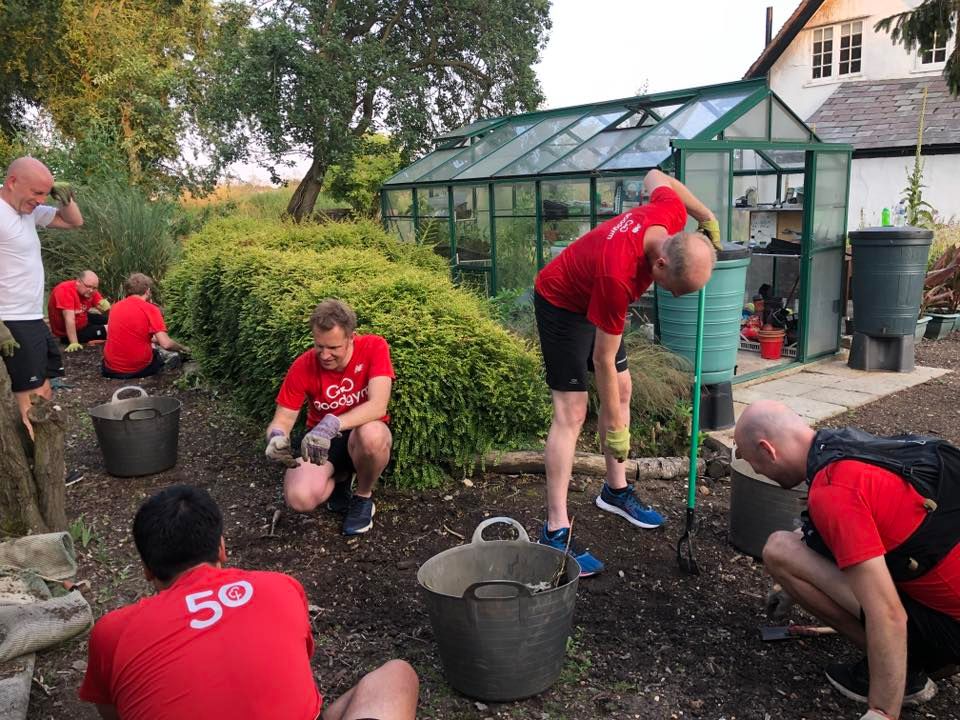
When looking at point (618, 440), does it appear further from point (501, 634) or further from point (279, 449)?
point (279, 449)

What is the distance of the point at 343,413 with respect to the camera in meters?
4.02

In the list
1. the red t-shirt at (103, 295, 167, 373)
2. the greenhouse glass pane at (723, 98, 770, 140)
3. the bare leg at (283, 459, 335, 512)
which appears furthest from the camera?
the red t-shirt at (103, 295, 167, 373)

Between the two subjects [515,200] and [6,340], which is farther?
[515,200]

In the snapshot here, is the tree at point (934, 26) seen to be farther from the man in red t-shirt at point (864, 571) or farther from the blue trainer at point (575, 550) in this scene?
the man in red t-shirt at point (864, 571)

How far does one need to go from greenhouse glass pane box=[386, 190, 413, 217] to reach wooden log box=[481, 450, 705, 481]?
6.70 metres

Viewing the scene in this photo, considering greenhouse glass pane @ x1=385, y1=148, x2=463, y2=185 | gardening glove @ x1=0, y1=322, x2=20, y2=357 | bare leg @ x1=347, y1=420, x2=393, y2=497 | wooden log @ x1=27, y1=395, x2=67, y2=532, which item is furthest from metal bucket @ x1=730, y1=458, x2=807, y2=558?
greenhouse glass pane @ x1=385, y1=148, x2=463, y2=185

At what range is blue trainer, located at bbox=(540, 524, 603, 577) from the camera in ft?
11.5

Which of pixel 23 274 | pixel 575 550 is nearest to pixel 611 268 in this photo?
pixel 575 550

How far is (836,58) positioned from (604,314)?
1900cm

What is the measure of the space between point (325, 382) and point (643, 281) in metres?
1.67

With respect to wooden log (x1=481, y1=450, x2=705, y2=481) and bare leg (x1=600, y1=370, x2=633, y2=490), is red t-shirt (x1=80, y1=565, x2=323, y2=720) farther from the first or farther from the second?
wooden log (x1=481, y1=450, x2=705, y2=481)

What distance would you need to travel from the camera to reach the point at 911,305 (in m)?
7.45

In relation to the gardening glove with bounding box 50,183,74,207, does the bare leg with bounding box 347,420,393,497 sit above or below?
below

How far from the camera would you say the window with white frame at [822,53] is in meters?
19.0
